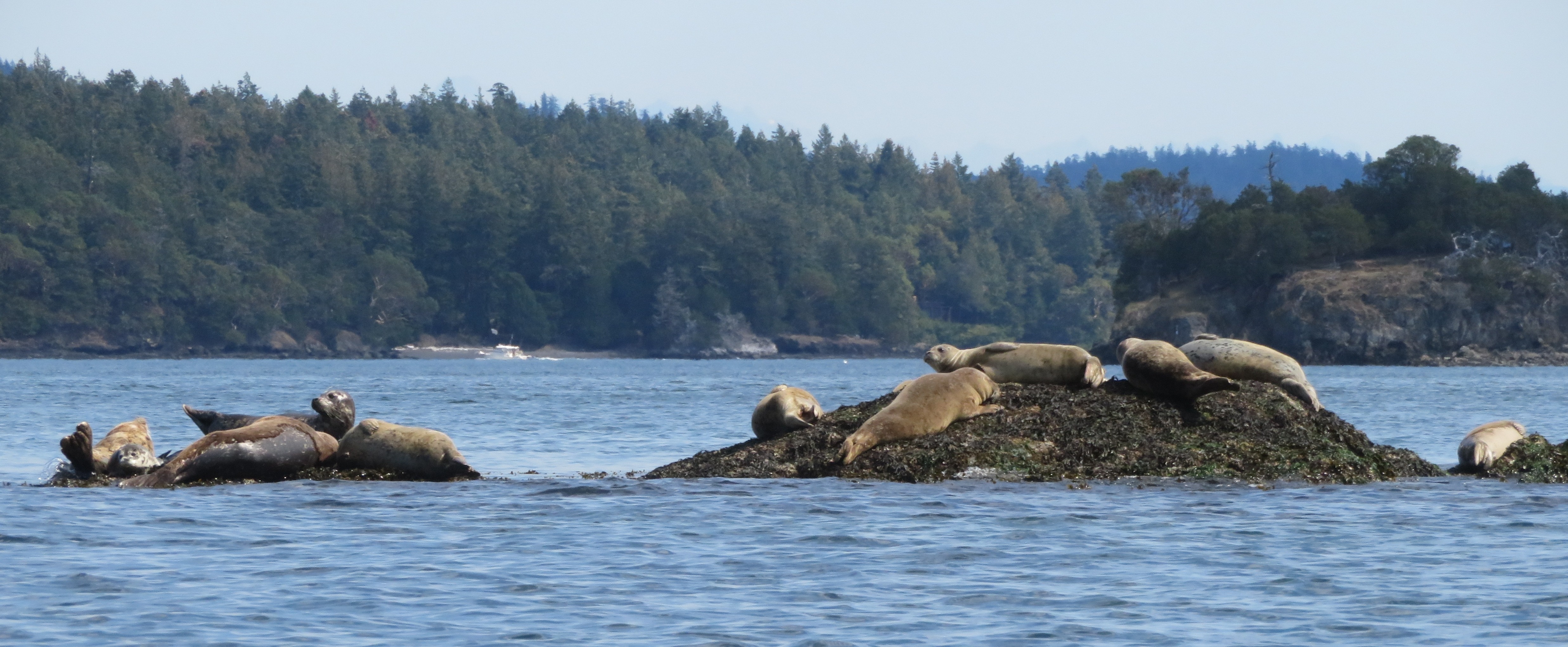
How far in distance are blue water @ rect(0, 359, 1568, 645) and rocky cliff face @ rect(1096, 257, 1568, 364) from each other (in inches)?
3667

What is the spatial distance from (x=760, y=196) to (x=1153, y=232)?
72668 millimetres

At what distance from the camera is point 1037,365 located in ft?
60.4

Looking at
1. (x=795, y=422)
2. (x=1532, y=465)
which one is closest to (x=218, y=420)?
(x=795, y=422)

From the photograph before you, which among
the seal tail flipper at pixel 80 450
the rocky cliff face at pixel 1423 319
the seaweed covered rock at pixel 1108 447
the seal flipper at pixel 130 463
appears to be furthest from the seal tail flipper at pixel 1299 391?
the rocky cliff face at pixel 1423 319

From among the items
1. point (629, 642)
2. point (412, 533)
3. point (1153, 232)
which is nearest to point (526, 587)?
point (629, 642)

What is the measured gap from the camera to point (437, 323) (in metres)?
156

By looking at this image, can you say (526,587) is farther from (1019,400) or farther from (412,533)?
(1019,400)

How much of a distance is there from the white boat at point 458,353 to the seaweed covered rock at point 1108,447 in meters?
137

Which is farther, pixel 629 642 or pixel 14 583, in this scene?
pixel 14 583

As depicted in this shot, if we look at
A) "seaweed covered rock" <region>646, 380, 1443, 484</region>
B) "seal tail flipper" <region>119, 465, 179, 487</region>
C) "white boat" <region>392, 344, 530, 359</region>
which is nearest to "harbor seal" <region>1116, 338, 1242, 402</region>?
"seaweed covered rock" <region>646, 380, 1443, 484</region>

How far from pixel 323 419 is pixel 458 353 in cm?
13773

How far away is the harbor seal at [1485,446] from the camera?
17797mm

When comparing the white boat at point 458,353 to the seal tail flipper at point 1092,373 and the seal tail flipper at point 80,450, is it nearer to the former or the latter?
the seal tail flipper at point 80,450

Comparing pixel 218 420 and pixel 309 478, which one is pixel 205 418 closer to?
pixel 218 420
